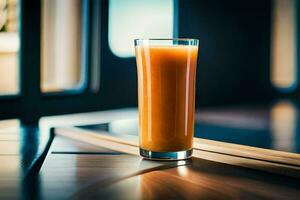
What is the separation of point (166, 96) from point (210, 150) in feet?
0.41

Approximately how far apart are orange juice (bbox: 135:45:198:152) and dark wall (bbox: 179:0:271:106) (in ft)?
5.09

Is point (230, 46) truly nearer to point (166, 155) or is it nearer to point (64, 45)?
point (64, 45)

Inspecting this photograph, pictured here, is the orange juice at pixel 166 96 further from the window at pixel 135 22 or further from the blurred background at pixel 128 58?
the window at pixel 135 22

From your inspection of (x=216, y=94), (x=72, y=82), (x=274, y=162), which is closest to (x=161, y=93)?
(x=274, y=162)

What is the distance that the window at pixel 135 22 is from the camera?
6.91 feet

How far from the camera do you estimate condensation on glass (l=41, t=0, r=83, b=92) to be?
194cm

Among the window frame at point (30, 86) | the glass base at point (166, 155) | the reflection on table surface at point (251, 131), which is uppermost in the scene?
the window frame at point (30, 86)

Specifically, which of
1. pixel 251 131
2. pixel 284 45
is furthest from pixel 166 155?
pixel 284 45

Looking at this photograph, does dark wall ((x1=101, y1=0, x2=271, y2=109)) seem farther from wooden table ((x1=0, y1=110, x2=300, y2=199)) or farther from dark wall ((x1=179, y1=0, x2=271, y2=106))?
wooden table ((x1=0, y1=110, x2=300, y2=199))

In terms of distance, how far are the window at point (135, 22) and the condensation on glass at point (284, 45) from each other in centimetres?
99

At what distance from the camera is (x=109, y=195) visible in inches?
24.5

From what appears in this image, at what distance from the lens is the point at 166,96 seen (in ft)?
2.73

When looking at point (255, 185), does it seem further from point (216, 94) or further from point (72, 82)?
point (216, 94)

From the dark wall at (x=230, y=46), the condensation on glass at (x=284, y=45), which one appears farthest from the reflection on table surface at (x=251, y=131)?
the condensation on glass at (x=284, y=45)
